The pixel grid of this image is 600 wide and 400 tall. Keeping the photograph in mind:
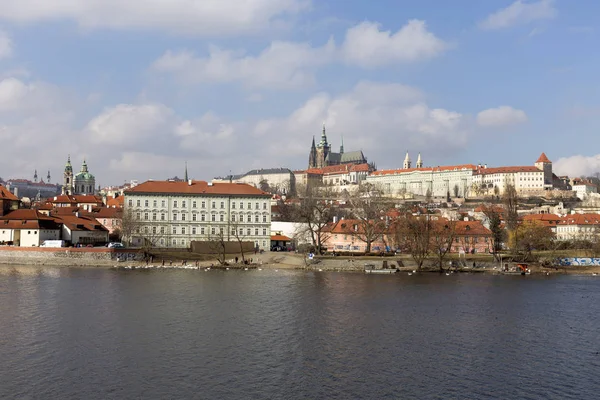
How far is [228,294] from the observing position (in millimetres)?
42156

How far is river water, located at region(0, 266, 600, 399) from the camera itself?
71.4 ft

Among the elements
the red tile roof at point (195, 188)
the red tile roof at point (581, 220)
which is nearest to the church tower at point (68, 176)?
the red tile roof at point (195, 188)

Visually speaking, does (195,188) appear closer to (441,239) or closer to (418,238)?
(418,238)

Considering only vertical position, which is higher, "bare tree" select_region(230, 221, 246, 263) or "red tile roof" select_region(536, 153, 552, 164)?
"red tile roof" select_region(536, 153, 552, 164)

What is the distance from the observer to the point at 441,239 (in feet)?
211

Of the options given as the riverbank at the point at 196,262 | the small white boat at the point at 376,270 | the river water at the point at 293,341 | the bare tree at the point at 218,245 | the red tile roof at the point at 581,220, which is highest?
the red tile roof at the point at 581,220

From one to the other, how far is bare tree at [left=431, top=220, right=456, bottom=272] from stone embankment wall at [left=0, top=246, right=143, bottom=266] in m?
32.3

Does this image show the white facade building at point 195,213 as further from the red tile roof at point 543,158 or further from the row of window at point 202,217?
the red tile roof at point 543,158

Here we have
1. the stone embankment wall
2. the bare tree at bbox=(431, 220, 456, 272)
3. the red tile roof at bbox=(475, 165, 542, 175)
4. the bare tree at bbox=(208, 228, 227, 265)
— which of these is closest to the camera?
the stone embankment wall

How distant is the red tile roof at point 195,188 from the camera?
76.0 m

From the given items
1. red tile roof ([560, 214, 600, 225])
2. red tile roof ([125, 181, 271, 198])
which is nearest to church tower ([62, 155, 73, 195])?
red tile roof ([125, 181, 271, 198])

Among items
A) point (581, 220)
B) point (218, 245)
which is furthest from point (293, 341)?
point (581, 220)

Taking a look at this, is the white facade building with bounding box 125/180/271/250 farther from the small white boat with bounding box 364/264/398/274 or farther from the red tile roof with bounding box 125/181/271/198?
the small white boat with bounding box 364/264/398/274

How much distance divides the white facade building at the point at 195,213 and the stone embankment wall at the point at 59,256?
32.7ft
